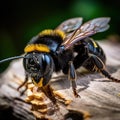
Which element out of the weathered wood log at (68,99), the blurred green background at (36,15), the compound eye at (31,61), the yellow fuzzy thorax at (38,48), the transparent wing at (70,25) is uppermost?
the blurred green background at (36,15)

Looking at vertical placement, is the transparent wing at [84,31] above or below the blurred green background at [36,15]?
below

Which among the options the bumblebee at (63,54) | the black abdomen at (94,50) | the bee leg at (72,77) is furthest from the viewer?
the black abdomen at (94,50)

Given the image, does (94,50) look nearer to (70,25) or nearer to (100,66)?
(100,66)

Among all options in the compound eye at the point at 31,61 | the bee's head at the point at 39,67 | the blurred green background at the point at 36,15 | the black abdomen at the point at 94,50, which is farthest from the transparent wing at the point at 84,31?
the blurred green background at the point at 36,15

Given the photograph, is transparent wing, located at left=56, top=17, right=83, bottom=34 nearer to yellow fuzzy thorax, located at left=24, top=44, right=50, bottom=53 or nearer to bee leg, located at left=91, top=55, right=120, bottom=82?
bee leg, located at left=91, top=55, right=120, bottom=82

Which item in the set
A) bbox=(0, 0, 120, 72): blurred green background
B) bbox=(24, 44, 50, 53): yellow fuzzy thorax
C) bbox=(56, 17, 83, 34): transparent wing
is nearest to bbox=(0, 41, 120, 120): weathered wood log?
bbox=(24, 44, 50, 53): yellow fuzzy thorax

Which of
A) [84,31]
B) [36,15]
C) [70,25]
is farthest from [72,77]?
[36,15]

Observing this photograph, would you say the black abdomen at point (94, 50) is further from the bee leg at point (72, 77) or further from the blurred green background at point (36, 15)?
the blurred green background at point (36, 15)

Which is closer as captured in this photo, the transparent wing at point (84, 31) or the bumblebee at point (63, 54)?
the bumblebee at point (63, 54)
